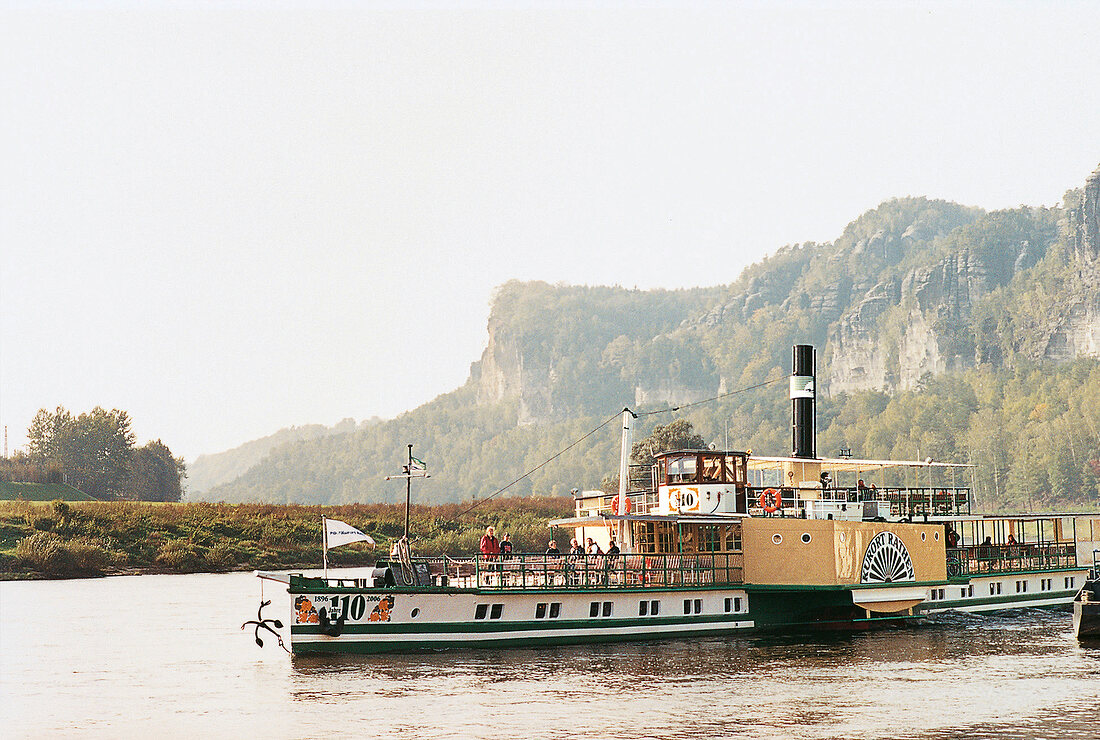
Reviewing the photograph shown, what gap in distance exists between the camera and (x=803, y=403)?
153ft

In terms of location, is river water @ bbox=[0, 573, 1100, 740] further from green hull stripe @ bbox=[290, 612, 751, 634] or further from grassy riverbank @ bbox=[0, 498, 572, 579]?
grassy riverbank @ bbox=[0, 498, 572, 579]

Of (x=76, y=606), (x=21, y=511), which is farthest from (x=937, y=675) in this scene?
(x=21, y=511)

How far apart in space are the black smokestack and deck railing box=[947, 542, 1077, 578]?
22.0 ft

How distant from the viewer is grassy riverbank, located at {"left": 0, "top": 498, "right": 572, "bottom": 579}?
79375mm

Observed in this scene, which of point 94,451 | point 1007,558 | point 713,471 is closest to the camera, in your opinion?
point 713,471

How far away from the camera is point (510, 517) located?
10569cm

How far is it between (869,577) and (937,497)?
24.8 feet

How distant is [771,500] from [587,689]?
11695mm

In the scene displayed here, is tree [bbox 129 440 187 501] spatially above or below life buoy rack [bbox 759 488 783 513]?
above

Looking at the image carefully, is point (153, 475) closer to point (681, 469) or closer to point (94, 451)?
point (94, 451)

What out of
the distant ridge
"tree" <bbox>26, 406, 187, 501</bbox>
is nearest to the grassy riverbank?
the distant ridge

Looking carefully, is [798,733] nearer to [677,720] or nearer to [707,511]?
[677,720]

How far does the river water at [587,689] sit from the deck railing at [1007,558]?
8.99 ft

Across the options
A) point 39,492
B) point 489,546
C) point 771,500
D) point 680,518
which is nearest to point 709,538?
point 680,518
